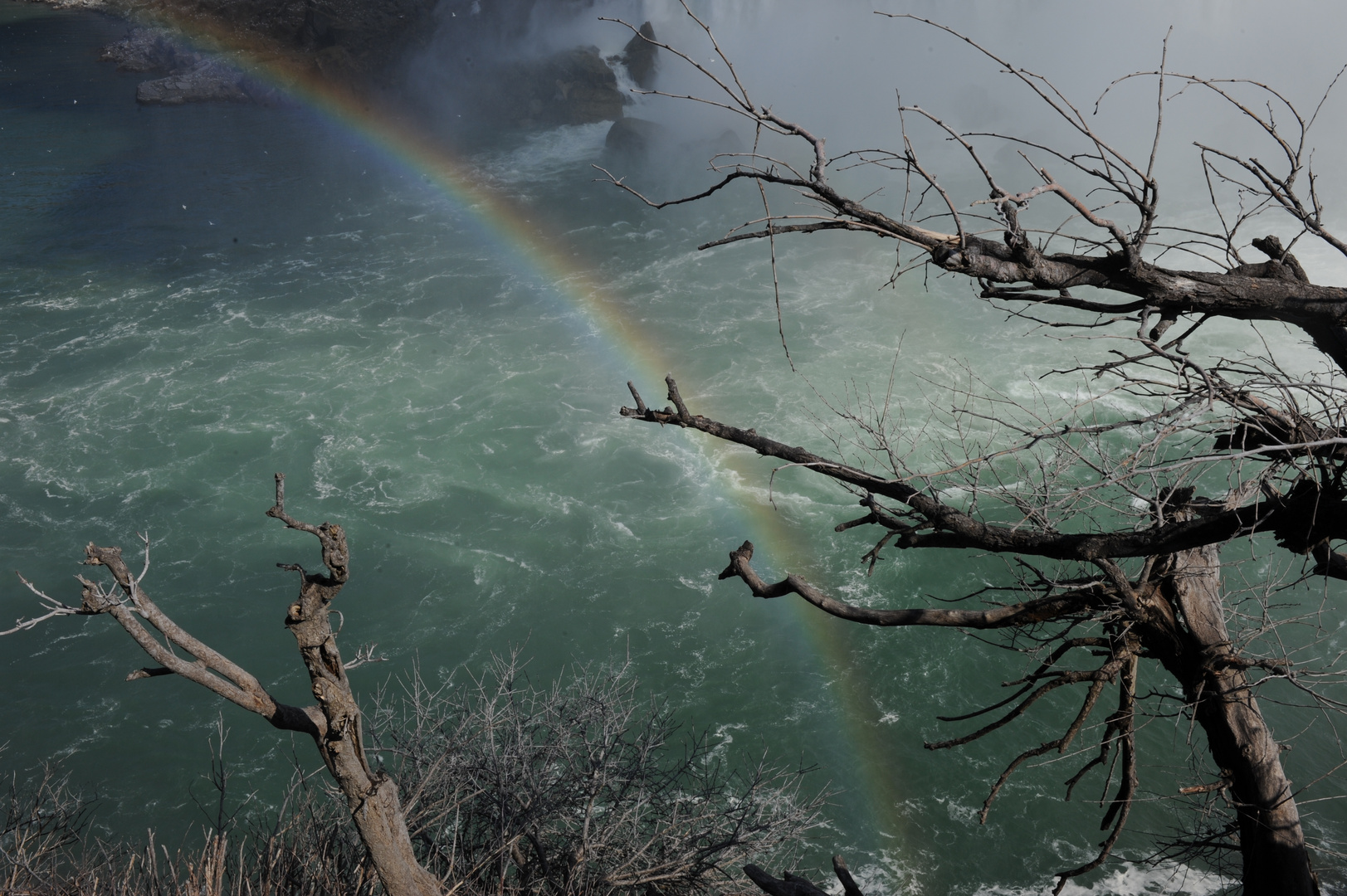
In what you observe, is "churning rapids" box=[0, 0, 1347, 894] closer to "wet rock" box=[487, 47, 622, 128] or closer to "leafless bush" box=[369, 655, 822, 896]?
"leafless bush" box=[369, 655, 822, 896]

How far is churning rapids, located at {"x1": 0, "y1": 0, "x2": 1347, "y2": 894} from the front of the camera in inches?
463

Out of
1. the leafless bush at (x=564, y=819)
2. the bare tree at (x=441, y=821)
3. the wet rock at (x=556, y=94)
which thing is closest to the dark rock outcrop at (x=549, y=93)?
the wet rock at (x=556, y=94)

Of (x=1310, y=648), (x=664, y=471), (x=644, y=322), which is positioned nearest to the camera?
(x=1310, y=648)

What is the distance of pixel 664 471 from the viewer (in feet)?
57.4

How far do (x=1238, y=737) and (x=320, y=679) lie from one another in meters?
4.02

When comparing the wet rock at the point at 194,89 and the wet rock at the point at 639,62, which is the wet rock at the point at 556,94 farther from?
the wet rock at the point at 194,89

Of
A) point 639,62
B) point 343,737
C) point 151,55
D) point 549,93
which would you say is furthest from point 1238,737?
point 151,55

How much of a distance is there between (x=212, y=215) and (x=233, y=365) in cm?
1159

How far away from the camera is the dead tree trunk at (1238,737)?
3559mm

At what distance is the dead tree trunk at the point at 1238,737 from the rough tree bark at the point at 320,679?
3.58 metres

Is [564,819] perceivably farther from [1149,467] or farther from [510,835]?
[1149,467]

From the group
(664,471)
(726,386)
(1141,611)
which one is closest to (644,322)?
(726,386)

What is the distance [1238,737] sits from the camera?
3.66m

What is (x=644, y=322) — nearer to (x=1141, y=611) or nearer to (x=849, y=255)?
(x=849, y=255)
